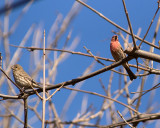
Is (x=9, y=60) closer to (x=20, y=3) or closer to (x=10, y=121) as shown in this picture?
(x=10, y=121)

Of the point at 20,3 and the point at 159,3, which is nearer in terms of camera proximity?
the point at 20,3

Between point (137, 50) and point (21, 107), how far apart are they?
4344 mm

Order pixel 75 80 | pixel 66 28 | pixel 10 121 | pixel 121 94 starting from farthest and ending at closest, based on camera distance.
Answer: pixel 66 28, pixel 10 121, pixel 121 94, pixel 75 80

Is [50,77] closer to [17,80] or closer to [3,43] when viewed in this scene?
[17,80]

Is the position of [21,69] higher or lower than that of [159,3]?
higher

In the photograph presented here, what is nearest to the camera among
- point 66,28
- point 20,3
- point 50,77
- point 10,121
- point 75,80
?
point 20,3

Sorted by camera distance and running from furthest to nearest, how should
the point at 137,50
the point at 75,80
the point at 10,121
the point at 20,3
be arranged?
the point at 10,121, the point at 75,80, the point at 137,50, the point at 20,3

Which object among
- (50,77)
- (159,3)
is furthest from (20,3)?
(50,77)

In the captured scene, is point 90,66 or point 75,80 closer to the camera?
point 75,80

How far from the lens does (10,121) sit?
20.2 feet

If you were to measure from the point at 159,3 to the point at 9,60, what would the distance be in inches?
179

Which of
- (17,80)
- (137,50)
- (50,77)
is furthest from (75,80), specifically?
(17,80)

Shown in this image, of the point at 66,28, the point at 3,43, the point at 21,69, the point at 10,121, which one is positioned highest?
the point at 66,28

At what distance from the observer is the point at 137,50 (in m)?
2.83
